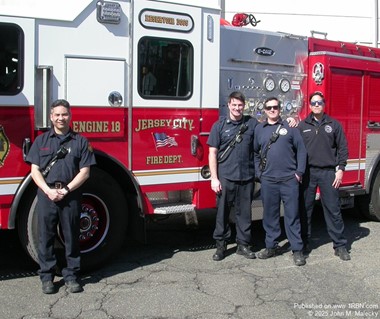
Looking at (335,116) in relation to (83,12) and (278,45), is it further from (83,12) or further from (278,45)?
(83,12)

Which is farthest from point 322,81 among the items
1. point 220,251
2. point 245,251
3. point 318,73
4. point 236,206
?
point 220,251

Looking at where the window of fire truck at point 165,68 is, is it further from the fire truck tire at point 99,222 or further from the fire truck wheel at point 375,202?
the fire truck wheel at point 375,202

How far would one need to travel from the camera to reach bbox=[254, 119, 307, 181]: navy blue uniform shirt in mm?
5578

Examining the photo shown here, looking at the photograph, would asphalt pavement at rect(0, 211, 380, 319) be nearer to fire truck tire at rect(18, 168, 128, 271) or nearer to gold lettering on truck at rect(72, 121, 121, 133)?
fire truck tire at rect(18, 168, 128, 271)

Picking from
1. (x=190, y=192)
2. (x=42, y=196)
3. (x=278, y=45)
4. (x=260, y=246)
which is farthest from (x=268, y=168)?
(x=42, y=196)

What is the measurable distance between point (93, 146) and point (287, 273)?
2316mm

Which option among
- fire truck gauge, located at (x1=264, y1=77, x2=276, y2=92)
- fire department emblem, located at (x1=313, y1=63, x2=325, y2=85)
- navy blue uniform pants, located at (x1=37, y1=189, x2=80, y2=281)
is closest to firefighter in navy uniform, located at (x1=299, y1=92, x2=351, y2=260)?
fire truck gauge, located at (x1=264, y1=77, x2=276, y2=92)

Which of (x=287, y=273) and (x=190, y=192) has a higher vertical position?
(x=190, y=192)

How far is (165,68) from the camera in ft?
18.0

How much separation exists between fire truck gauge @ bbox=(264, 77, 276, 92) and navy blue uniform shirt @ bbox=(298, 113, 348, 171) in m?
0.73

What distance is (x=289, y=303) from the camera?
4.57 meters

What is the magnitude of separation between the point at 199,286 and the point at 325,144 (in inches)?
83.5

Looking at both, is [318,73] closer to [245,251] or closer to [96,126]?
[245,251]

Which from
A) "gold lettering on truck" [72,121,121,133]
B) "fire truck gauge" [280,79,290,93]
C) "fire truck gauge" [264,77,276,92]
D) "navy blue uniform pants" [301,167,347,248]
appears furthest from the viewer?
"fire truck gauge" [280,79,290,93]
